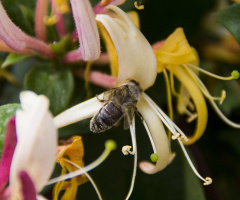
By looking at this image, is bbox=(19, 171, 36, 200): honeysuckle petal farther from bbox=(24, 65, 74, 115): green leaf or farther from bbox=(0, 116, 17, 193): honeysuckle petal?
bbox=(24, 65, 74, 115): green leaf

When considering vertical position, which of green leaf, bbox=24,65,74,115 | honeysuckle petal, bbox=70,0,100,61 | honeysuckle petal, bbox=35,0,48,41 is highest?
honeysuckle petal, bbox=70,0,100,61

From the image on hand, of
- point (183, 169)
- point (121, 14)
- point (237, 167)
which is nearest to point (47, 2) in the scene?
point (121, 14)

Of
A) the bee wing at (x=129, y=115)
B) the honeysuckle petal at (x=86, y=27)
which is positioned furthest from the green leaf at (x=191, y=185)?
the honeysuckle petal at (x=86, y=27)

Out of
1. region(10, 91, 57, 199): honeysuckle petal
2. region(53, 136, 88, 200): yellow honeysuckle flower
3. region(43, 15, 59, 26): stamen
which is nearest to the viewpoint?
region(10, 91, 57, 199): honeysuckle petal

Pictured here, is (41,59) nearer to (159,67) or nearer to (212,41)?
(159,67)

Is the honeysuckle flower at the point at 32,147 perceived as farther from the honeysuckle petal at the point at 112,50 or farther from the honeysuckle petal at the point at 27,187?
the honeysuckle petal at the point at 112,50

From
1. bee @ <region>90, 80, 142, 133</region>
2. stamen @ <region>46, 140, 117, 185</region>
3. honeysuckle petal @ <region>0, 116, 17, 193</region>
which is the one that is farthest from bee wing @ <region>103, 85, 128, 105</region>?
honeysuckle petal @ <region>0, 116, 17, 193</region>

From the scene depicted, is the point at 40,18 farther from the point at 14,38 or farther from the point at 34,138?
the point at 34,138
